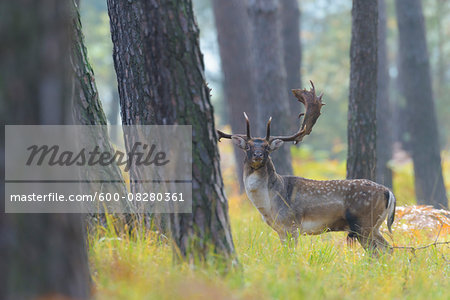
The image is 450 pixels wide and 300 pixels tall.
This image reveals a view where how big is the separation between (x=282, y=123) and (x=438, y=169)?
4726 mm

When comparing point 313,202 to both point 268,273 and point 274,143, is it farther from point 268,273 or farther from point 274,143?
point 268,273

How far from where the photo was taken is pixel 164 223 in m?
5.91

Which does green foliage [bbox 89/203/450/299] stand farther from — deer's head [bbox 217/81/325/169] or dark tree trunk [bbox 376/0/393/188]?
dark tree trunk [bbox 376/0/393/188]

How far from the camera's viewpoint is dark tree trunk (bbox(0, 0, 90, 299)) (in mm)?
3221

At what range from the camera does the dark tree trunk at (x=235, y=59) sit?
1459cm

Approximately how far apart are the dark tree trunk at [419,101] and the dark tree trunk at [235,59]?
4.19m

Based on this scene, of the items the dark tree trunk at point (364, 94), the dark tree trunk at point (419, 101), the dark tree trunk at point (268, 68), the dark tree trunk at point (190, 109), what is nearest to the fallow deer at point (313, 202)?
the dark tree trunk at point (364, 94)

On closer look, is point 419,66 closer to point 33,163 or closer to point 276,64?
point 276,64

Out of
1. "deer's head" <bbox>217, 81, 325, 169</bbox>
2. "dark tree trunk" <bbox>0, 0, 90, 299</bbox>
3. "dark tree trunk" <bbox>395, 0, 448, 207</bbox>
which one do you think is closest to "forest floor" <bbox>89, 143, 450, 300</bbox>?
"dark tree trunk" <bbox>0, 0, 90, 299</bbox>

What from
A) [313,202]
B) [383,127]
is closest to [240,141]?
[313,202]

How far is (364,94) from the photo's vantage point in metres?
8.70

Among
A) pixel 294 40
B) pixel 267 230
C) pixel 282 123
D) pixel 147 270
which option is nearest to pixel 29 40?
pixel 147 270

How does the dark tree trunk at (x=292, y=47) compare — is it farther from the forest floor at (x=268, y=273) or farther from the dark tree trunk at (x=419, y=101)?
the forest floor at (x=268, y=273)

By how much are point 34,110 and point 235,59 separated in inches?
468
